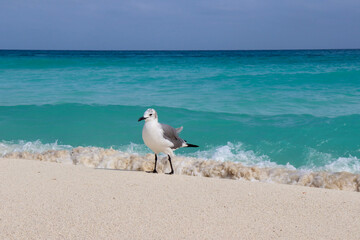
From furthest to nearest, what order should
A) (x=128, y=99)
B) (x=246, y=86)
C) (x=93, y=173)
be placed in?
(x=246, y=86) < (x=128, y=99) < (x=93, y=173)

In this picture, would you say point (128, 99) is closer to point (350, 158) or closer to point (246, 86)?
point (246, 86)

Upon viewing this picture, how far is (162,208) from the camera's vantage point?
131 inches

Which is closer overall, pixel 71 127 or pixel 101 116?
pixel 71 127

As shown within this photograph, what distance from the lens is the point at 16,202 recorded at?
3.39 m

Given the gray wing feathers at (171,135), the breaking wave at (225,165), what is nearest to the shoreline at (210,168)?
the breaking wave at (225,165)

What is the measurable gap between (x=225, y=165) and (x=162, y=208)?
211 cm

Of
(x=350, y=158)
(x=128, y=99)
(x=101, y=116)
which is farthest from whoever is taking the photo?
(x=128, y=99)

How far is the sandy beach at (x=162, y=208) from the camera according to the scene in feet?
9.43

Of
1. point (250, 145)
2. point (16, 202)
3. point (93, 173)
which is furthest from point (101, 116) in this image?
point (16, 202)

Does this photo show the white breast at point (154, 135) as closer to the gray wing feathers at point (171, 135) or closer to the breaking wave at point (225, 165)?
the gray wing feathers at point (171, 135)

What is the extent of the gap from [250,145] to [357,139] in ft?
7.51

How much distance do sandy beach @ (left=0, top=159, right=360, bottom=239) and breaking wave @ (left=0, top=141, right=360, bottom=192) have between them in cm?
92

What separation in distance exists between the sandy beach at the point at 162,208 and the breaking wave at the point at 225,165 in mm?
920

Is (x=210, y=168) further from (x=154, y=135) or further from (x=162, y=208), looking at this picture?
(x=162, y=208)
